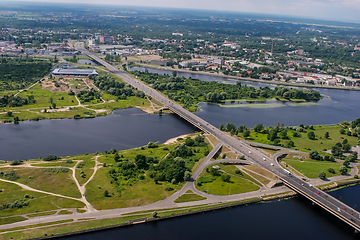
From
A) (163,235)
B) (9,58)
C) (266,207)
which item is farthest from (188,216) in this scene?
(9,58)

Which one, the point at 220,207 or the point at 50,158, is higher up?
the point at 50,158

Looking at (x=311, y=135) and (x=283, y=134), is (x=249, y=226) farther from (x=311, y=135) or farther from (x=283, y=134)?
(x=311, y=135)

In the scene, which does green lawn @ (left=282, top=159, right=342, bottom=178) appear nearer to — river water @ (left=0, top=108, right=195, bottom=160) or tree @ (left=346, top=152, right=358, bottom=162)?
tree @ (left=346, top=152, right=358, bottom=162)

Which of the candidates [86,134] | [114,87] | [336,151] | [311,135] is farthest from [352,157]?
[114,87]

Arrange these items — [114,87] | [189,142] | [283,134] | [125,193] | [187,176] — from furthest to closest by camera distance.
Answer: [114,87], [283,134], [189,142], [187,176], [125,193]

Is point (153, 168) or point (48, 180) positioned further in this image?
→ point (153, 168)

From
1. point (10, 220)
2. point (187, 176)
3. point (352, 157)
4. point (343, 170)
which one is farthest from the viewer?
point (352, 157)

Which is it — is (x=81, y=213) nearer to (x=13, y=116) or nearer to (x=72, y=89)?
(x=13, y=116)

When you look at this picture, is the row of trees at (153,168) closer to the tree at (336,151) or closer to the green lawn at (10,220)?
the green lawn at (10,220)
